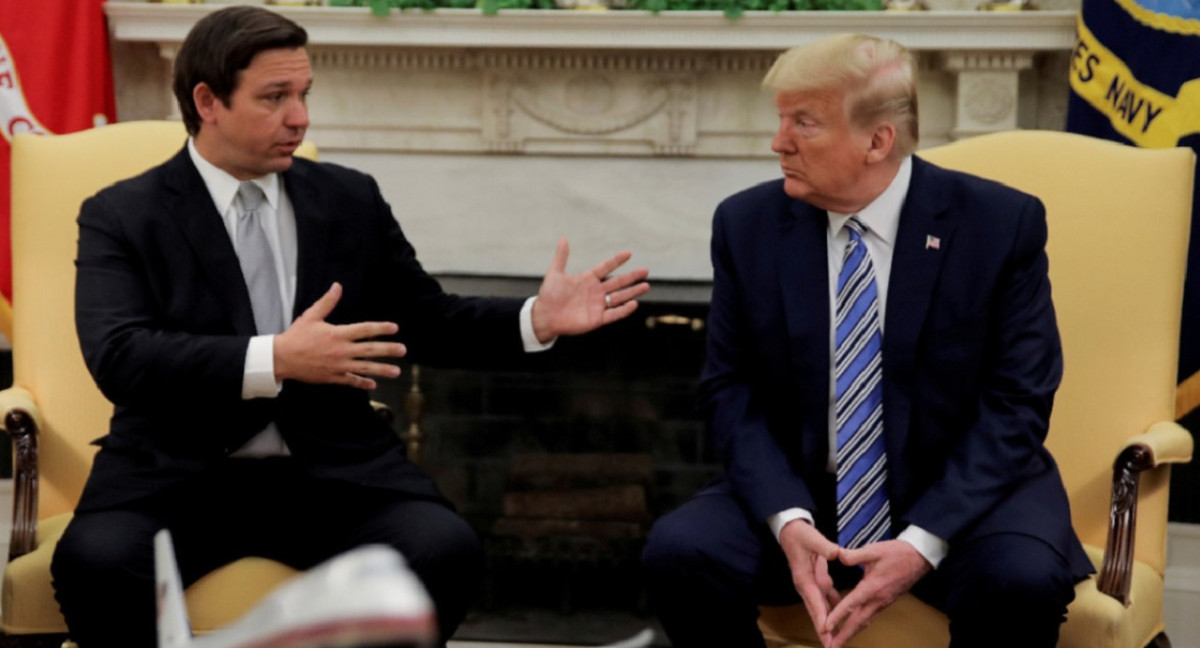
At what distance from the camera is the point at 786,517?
2.05 meters

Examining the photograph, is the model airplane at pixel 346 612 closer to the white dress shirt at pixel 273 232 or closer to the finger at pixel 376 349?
the finger at pixel 376 349

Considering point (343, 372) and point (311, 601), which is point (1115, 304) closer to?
point (343, 372)

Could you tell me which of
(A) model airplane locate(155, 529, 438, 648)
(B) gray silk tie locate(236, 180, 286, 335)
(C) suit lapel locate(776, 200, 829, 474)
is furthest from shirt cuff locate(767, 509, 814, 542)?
(A) model airplane locate(155, 529, 438, 648)

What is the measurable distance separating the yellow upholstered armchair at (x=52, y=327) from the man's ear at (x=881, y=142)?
1.11 m

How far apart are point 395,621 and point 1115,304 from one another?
2.11 metres

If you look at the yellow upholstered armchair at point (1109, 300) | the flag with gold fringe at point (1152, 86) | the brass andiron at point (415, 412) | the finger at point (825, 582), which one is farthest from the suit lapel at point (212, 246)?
the flag with gold fringe at point (1152, 86)

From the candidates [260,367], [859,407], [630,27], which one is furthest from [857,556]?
[630,27]

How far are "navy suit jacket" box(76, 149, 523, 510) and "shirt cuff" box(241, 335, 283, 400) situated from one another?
12 millimetres

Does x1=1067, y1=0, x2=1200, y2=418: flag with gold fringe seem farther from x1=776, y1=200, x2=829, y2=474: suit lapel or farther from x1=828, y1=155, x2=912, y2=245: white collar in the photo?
x1=776, y1=200, x2=829, y2=474: suit lapel

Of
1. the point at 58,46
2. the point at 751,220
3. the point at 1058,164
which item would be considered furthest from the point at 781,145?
the point at 58,46

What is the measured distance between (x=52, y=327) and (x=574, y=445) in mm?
1620

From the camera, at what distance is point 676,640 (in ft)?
6.90

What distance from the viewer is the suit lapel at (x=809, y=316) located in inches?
84.5

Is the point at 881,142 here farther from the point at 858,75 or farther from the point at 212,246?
the point at 212,246
